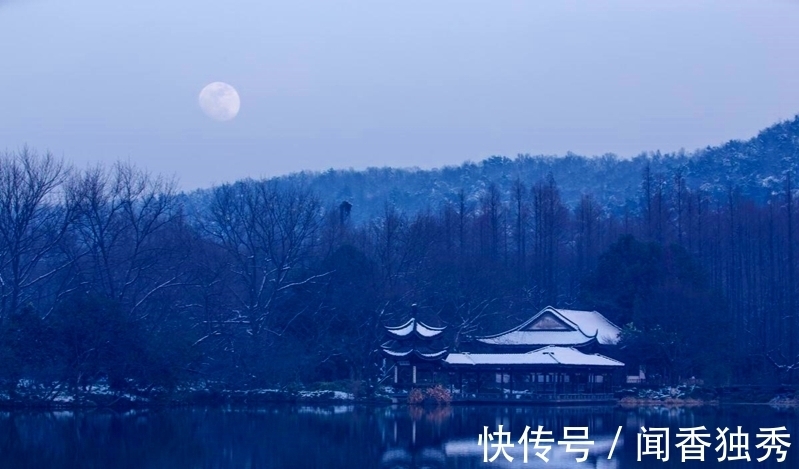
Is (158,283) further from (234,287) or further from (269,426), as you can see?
(269,426)

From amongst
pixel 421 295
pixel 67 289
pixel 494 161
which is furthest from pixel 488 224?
pixel 494 161

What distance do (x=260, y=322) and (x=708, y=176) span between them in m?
58.5

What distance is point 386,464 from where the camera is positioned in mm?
16469

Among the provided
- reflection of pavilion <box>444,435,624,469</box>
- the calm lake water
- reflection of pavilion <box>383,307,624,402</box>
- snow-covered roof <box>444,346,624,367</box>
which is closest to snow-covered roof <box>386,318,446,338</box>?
reflection of pavilion <box>383,307,624,402</box>

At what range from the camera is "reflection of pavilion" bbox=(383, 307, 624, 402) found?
35156mm

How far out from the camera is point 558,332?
3953cm

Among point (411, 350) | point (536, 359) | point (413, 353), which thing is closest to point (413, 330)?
point (411, 350)

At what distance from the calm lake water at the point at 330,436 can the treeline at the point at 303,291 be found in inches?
105

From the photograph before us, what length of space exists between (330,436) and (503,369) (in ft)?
50.5

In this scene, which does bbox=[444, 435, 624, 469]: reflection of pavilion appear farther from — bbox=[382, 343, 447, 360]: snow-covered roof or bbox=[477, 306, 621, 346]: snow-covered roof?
bbox=[477, 306, 621, 346]: snow-covered roof

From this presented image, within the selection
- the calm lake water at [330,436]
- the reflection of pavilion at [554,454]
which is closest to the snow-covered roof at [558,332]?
the calm lake water at [330,436]

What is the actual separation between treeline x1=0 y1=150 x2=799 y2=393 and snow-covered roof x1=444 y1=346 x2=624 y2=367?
9.65 feet

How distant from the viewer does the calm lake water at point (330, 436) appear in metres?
16.5

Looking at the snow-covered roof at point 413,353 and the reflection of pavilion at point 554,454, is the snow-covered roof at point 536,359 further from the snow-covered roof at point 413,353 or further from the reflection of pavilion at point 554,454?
the reflection of pavilion at point 554,454
